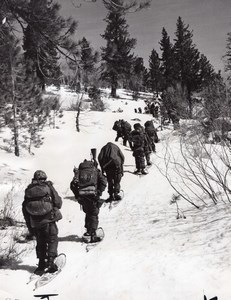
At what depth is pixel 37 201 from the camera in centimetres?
490

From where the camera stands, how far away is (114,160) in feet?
25.9

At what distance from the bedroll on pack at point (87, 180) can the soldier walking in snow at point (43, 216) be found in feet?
3.06

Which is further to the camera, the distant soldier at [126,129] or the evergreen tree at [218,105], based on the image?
the distant soldier at [126,129]

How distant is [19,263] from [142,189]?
4312 millimetres

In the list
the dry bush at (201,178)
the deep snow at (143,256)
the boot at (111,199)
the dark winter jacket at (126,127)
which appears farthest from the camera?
the dark winter jacket at (126,127)

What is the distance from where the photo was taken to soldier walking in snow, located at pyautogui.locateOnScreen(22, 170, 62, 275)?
4.88 metres

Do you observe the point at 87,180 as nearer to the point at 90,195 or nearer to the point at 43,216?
the point at 90,195

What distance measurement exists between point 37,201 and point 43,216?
0.76ft

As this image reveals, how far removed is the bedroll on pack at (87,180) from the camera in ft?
19.6

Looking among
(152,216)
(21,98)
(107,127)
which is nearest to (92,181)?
(152,216)

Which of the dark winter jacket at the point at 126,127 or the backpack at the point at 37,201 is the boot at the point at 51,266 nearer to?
the backpack at the point at 37,201

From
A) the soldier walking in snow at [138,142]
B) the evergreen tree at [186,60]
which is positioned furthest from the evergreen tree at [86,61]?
the evergreen tree at [186,60]

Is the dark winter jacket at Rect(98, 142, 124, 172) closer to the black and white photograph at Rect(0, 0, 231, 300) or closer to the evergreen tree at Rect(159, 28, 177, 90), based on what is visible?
the black and white photograph at Rect(0, 0, 231, 300)

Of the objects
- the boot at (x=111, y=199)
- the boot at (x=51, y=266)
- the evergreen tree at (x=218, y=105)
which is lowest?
the boot at (x=111, y=199)
